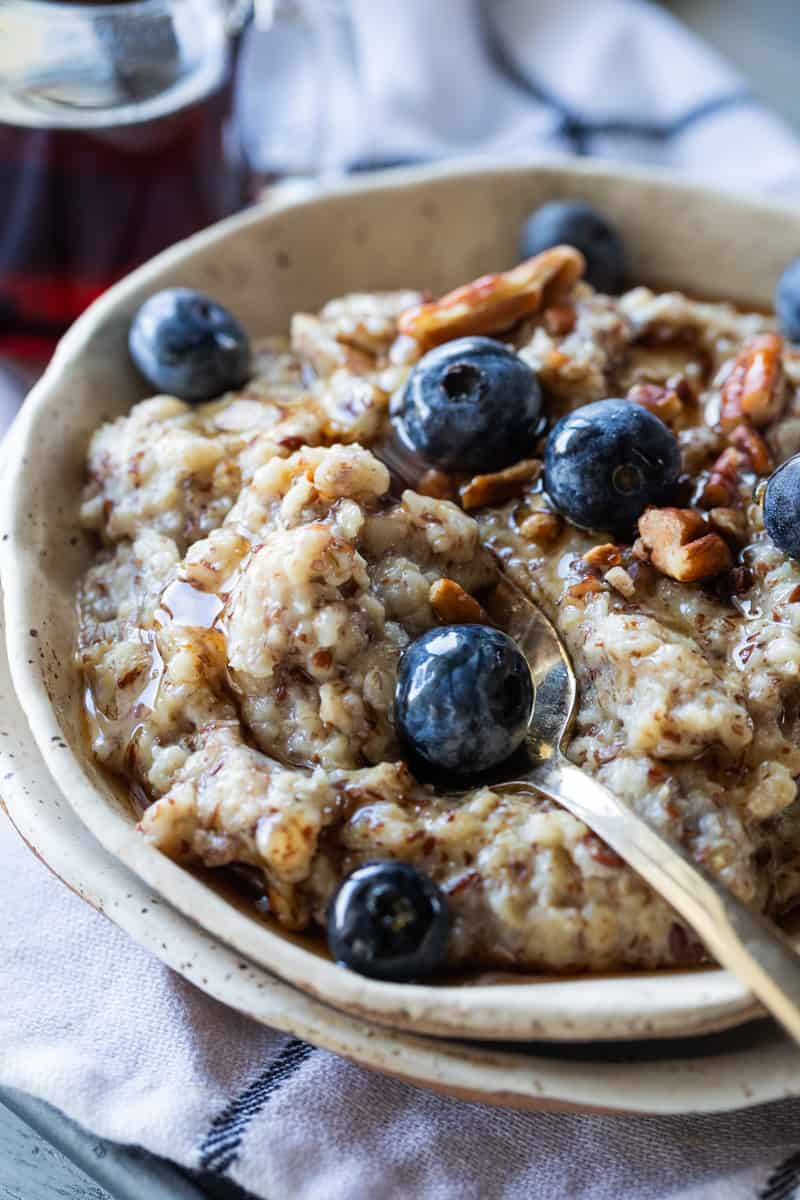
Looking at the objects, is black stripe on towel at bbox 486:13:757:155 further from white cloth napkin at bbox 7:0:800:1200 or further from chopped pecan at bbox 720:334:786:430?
white cloth napkin at bbox 7:0:800:1200

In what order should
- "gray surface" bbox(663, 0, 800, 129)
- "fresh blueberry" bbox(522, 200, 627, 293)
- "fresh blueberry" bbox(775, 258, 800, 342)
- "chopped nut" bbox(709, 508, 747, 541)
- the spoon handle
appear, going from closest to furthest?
the spoon handle < "chopped nut" bbox(709, 508, 747, 541) < "fresh blueberry" bbox(775, 258, 800, 342) < "fresh blueberry" bbox(522, 200, 627, 293) < "gray surface" bbox(663, 0, 800, 129)

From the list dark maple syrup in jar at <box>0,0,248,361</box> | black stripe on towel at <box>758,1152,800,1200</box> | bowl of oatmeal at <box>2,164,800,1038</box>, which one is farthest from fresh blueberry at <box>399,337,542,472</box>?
dark maple syrup in jar at <box>0,0,248,361</box>

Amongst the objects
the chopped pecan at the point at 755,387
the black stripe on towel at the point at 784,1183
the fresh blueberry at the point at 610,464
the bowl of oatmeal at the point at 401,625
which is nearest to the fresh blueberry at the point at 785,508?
the bowl of oatmeal at the point at 401,625

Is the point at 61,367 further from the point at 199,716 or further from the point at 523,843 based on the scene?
the point at 523,843

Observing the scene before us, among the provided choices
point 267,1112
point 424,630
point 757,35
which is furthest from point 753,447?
point 757,35

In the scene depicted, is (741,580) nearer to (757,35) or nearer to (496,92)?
(496,92)
